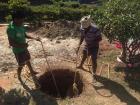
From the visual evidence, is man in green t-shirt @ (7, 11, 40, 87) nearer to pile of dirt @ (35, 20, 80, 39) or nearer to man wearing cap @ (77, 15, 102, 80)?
man wearing cap @ (77, 15, 102, 80)

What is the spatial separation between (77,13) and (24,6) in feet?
7.08

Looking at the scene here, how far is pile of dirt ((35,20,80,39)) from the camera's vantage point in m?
13.0

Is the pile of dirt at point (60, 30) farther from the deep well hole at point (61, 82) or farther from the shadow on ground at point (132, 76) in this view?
the shadow on ground at point (132, 76)

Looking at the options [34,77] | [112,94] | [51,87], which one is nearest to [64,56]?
[51,87]

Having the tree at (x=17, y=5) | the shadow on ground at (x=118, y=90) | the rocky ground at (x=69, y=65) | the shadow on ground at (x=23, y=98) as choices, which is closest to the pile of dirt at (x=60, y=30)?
the rocky ground at (x=69, y=65)

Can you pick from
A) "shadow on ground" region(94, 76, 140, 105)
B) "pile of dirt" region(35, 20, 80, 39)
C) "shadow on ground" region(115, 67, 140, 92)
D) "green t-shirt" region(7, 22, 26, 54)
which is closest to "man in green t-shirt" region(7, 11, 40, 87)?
"green t-shirt" region(7, 22, 26, 54)

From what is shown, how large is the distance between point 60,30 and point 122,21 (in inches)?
145

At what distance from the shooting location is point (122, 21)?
32.6ft

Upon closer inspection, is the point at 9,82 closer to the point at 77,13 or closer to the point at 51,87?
the point at 51,87

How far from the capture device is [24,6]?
15164 millimetres

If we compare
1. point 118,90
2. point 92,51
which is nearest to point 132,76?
point 118,90

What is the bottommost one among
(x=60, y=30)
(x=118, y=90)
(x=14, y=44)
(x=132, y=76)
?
(x=118, y=90)

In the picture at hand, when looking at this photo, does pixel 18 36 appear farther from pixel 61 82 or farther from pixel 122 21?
pixel 122 21

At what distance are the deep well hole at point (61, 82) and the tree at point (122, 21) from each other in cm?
156
